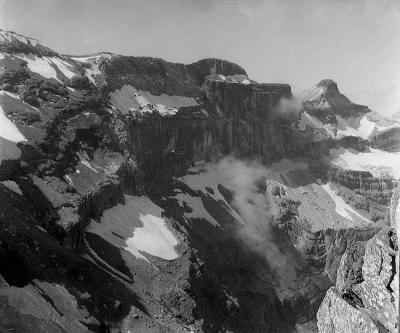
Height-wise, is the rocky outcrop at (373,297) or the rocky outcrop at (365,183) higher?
the rocky outcrop at (373,297)

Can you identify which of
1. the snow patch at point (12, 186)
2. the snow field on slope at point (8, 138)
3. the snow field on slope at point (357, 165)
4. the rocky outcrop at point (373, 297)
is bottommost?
the snow field on slope at point (357, 165)

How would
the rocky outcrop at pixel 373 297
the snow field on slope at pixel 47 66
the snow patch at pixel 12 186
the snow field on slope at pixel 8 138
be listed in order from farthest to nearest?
1. the snow field on slope at pixel 47 66
2. the snow field on slope at pixel 8 138
3. the snow patch at pixel 12 186
4. the rocky outcrop at pixel 373 297

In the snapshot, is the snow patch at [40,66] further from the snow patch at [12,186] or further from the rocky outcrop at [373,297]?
the rocky outcrop at [373,297]

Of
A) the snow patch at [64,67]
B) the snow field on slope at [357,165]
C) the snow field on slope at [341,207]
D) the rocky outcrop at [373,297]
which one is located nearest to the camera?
the rocky outcrop at [373,297]

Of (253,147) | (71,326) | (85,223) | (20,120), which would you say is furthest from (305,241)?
(71,326)

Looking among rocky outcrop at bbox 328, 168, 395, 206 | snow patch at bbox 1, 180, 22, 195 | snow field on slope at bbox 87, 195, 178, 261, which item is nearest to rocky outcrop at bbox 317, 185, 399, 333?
snow patch at bbox 1, 180, 22, 195

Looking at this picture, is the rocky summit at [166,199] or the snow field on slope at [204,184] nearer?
the rocky summit at [166,199]

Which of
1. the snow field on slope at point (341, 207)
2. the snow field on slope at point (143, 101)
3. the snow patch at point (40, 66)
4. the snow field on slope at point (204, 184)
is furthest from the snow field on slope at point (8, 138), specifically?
the snow field on slope at point (341, 207)
